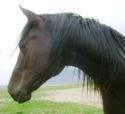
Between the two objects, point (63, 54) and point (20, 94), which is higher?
point (63, 54)

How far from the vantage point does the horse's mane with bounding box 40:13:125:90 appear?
208cm

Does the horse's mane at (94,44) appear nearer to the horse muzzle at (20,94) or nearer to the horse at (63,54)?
the horse at (63,54)

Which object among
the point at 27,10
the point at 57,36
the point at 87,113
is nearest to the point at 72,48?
the point at 57,36

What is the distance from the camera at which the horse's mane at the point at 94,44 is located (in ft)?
6.82

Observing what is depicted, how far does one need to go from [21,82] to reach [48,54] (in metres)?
0.35

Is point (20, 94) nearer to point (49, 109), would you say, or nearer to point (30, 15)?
point (30, 15)

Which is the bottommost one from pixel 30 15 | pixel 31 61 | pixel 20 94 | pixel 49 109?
pixel 49 109

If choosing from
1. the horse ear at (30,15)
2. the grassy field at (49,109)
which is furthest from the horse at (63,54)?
the grassy field at (49,109)

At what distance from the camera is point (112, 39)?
218 centimetres

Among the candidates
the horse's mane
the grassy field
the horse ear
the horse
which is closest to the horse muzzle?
the horse

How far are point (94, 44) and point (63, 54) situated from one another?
0.99ft

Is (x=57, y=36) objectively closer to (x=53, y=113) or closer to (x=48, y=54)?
(x=48, y=54)

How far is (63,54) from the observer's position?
212 cm

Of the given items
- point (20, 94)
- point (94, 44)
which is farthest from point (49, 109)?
point (94, 44)
